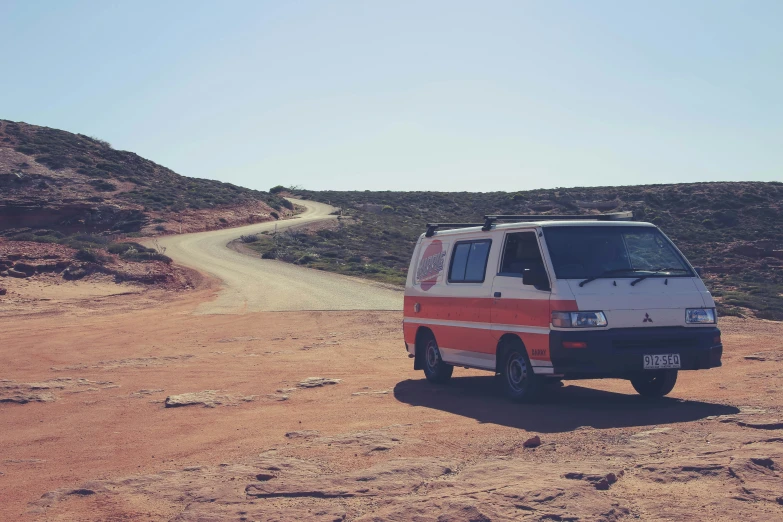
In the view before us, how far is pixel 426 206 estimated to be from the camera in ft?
283

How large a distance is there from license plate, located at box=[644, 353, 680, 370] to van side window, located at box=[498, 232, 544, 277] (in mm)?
1652

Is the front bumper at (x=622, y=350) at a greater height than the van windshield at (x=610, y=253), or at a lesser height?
lesser

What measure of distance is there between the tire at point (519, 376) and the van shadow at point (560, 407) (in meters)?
0.14

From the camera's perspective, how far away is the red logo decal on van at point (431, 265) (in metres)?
12.6

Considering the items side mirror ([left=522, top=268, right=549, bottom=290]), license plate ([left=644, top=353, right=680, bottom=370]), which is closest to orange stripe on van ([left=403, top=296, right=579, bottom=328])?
side mirror ([left=522, top=268, right=549, bottom=290])

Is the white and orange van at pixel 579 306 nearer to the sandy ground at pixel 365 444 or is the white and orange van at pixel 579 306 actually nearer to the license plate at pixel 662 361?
the license plate at pixel 662 361

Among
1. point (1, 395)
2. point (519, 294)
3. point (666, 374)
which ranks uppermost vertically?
point (519, 294)

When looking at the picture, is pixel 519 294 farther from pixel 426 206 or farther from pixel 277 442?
pixel 426 206

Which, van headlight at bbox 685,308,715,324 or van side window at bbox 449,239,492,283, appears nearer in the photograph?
van headlight at bbox 685,308,715,324

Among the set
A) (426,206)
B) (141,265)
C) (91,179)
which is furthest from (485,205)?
(141,265)

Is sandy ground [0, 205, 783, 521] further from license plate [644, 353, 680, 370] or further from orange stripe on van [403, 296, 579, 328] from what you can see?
orange stripe on van [403, 296, 579, 328]

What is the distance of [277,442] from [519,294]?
11.9 feet

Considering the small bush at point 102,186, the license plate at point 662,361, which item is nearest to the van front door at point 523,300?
the license plate at point 662,361

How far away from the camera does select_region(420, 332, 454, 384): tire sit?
41.4 ft
